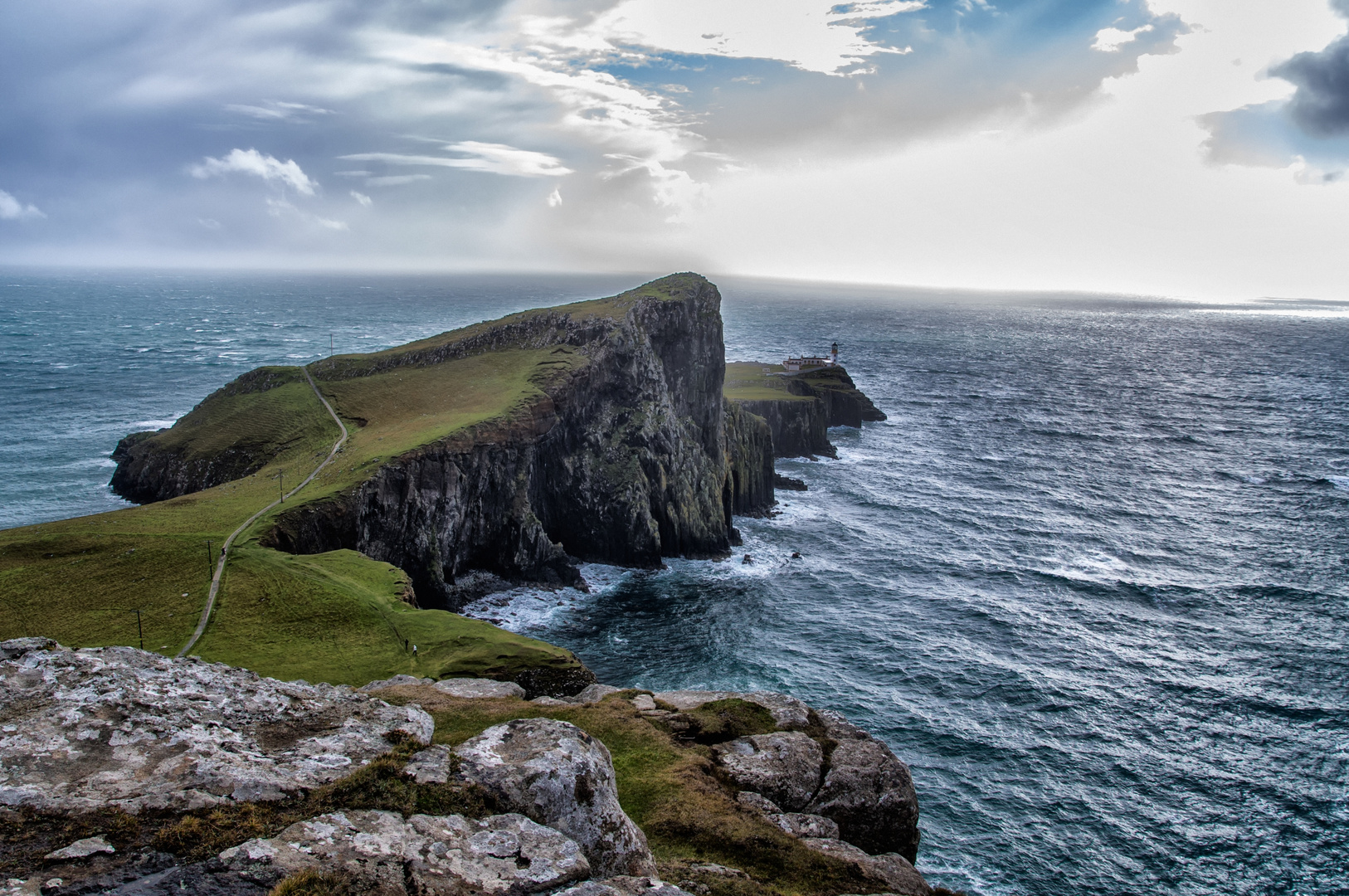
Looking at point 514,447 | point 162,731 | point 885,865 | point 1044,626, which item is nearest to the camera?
point 162,731

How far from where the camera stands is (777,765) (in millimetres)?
25094

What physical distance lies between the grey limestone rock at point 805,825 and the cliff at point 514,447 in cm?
3887

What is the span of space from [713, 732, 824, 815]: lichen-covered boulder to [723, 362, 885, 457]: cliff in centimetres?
7808

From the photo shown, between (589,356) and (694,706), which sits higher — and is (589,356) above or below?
above

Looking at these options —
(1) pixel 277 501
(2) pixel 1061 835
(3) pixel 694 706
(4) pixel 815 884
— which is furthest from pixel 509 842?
(1) pixel 277 501

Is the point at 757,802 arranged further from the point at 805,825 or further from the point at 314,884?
the point at 314,884

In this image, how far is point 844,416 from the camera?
429ft

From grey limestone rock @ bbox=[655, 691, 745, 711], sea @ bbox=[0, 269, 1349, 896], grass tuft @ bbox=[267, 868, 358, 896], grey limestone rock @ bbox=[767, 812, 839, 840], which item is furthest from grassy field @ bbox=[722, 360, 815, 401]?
grass tuft @ bbox=[267, 868, 358, 896]

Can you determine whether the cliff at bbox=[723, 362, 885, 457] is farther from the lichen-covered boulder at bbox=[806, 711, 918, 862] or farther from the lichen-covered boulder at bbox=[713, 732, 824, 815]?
the lichen-covered boulder at bbox=[806, 711, 918, 862]

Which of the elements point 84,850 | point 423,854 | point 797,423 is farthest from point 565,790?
point 797,423

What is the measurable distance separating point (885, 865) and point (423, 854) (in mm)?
13782

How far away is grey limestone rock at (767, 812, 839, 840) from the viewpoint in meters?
22.4

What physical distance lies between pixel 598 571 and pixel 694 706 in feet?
131

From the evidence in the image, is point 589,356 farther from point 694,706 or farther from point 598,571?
point 694,706
